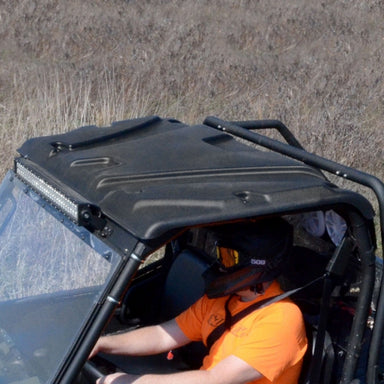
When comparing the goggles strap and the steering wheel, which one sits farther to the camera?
the goggles strap

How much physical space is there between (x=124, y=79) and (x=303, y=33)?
5.63 metres

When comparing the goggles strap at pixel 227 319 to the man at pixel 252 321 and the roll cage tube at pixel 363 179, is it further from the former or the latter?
the roll cage tube at pixel 363 179

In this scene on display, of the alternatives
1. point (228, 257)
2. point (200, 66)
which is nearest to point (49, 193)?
point (228, 257)

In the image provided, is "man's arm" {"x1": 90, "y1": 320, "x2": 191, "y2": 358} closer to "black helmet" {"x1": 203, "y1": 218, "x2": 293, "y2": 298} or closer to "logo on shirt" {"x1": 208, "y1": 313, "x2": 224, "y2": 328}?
"logo on shirt" {"x1": 208, "y1": 313, "x2": 224, "y2": 328}

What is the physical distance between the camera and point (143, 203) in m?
2.28

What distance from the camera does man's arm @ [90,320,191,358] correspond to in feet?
9.86

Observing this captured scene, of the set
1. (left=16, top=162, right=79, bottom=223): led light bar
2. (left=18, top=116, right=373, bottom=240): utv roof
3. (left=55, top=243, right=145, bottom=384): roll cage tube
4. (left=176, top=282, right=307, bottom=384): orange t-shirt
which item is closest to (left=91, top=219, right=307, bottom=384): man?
(left=176, top=282, right=307, bottom=384): orange t-shirt

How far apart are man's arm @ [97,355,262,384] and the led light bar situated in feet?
2.02

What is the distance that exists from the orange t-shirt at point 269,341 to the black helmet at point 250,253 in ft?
0.39

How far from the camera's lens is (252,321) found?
2.70m

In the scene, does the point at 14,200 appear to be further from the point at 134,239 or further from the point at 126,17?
the point at 126,17

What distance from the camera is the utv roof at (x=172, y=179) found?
229 cm

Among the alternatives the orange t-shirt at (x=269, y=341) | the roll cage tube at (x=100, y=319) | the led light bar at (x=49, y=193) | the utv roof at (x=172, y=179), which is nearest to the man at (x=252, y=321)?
the orange t-shirt at (x=269, y=341)

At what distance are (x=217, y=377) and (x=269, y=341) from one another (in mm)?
207
